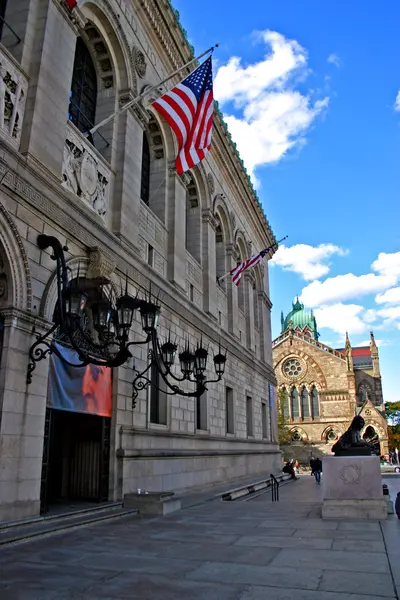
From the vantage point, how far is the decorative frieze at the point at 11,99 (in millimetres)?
10055

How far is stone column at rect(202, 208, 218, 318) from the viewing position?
23359 mm

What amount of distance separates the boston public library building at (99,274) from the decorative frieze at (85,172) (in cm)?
6

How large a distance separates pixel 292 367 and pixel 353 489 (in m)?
67.8

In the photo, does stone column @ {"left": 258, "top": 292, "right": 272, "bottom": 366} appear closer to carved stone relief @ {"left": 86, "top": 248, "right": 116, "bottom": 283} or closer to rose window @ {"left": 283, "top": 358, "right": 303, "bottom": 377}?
carved stone relief @ {"left": 86, "top": 248, "right": 116, "bottom": 283}

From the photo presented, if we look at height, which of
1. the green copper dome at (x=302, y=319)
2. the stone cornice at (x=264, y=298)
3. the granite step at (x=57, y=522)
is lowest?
the granite step at (x=57, y=522)

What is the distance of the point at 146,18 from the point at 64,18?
20.6 ft

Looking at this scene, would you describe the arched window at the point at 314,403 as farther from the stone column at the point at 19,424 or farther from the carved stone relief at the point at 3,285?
the carved stone relief at the point at 3,285

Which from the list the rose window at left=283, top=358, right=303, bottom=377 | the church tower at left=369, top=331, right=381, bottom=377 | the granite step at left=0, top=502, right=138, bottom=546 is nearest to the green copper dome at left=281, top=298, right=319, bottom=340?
the church tower at left=369, top=331, right=381, bottom=377

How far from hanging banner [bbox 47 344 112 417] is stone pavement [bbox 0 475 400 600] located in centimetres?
274

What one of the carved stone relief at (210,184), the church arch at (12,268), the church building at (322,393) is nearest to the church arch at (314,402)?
the church building at (322,393)

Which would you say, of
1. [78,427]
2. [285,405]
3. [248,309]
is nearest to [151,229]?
[78,427]

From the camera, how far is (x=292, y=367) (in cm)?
7788

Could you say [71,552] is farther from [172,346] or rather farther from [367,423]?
[367,423]

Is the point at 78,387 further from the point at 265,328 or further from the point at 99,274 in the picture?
the point at 265,328
